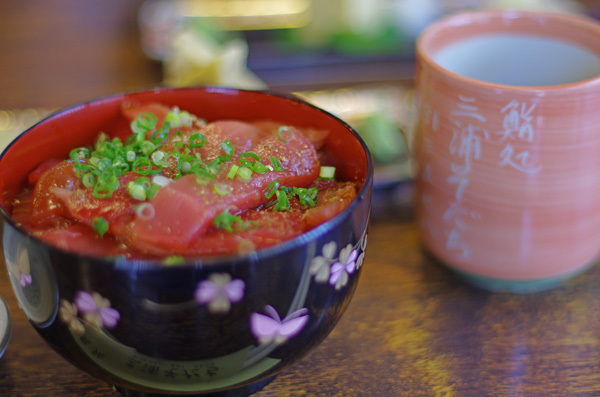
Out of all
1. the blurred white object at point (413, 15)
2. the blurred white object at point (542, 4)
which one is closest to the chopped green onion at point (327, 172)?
the blurred white object at point (413, 15)

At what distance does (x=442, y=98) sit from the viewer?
1035 mm

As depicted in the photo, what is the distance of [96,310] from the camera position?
72cm

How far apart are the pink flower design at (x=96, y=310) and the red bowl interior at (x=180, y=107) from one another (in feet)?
0.87

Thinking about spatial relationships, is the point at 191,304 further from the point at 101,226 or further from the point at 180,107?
the point at 180,107

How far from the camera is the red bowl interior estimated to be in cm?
92

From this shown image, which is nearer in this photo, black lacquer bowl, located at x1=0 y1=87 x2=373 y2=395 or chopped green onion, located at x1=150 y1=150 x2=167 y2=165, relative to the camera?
black lacquer bowl, located at x1=0 y1=87 x2=373 y2=395

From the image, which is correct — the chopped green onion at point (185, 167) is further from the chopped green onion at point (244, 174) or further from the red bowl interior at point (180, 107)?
the red bowl interior at point (180, 107)

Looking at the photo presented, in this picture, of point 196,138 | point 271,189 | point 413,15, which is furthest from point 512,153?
point 413,15

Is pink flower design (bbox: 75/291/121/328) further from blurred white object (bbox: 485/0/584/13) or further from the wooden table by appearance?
blurred white object (bbox: 485/0/584/13)

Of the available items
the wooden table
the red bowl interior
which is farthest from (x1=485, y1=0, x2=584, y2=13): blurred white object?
the red bowl interior

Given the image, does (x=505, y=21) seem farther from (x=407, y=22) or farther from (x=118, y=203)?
(x=407, y=22)

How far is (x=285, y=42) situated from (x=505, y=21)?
110 centimetres

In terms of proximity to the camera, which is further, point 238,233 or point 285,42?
point 285,42

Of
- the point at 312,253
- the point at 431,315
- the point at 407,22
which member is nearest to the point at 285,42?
the point at 407,22
